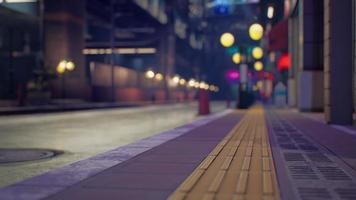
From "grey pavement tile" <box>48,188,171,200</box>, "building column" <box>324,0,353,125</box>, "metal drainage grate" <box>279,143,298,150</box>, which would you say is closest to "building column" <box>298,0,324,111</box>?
"building column" <box>324,0,353,125</box>

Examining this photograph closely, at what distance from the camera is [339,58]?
15352mm

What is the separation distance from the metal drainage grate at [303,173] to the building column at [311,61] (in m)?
19.5

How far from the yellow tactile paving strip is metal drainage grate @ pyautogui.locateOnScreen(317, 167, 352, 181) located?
28.8 inches

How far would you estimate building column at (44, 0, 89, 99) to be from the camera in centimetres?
3906

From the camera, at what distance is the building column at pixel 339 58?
1519 cm

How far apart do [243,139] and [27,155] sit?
5.28m

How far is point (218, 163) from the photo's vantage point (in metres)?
7.55

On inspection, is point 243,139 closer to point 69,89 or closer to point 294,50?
point 294,50

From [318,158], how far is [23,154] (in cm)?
568

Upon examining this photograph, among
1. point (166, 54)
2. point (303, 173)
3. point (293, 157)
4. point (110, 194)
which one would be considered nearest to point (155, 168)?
point (110, 194)

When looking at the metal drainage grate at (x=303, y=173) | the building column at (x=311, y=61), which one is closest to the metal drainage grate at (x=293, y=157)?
the metal drainage grate at (x=303, y=173)

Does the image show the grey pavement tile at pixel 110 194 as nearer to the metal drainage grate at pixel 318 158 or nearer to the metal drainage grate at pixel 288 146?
the metal drainage grate at pixel 318 158

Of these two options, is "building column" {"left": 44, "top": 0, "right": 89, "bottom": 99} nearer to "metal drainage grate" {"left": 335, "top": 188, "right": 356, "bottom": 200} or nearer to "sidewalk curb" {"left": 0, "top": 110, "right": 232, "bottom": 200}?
"sidewalk curb" {"left": 0, "top": 110, "right": 232, "bottom": 200}

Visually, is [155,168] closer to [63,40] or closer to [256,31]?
[256,31]
